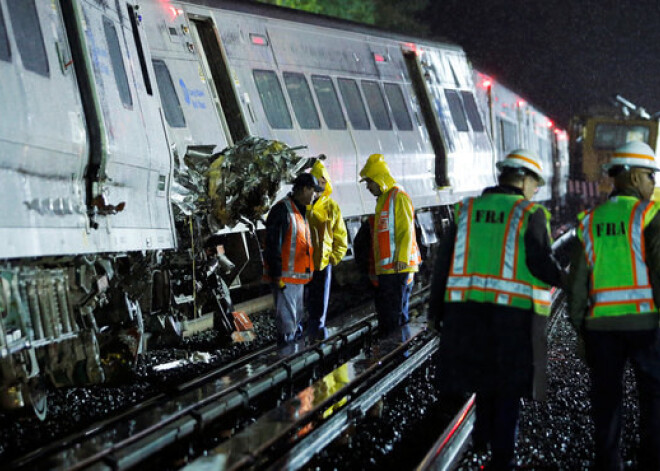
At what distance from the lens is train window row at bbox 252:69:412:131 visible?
37.5 ft

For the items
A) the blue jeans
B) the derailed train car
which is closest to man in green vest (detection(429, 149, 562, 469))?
the blue jeans

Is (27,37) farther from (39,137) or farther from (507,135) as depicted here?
(507,135)

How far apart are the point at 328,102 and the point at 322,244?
14.7ft

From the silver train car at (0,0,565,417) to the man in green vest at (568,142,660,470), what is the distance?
3052 millimetres

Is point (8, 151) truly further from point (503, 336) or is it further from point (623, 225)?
point (623, 225)

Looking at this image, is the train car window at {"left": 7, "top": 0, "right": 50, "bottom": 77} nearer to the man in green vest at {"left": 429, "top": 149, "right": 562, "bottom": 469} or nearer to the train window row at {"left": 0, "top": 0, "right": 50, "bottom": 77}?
the train window row at {"left": 0, "top": 0, "right": 50, "bottom": 77}

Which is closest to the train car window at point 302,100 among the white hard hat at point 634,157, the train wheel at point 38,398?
the train wheel at point 38,398

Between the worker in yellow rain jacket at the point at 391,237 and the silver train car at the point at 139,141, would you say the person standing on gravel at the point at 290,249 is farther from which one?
the silver train car at the point at 139,141

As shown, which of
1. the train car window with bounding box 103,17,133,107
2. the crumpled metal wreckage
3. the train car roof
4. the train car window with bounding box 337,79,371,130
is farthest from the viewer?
the train car window with bounding box 337,79,371,130

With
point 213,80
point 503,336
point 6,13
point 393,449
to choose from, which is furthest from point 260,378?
point 213,80

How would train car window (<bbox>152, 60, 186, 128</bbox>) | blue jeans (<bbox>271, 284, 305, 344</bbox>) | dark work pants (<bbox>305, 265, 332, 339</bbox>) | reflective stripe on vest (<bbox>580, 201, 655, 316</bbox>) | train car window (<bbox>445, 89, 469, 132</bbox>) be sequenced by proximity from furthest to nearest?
train car window (<bbox>445, 89, 469, 132</bbox>) < train car window (<bbox>152, 60, 186, 128</bbox>) < dark work pants (<bbox>305, 265, 332, 339</bbox>) < blue jeans (<bbox>271, 284, 305, 344</bbox>) < reflective stripe on vest (<bbox>580, 201, 655, 316</bbox>)

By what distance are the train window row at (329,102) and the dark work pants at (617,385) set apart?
278 inches

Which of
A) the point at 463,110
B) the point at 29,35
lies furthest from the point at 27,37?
the point at 463,110

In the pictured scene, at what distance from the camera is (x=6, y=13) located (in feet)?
17.8
